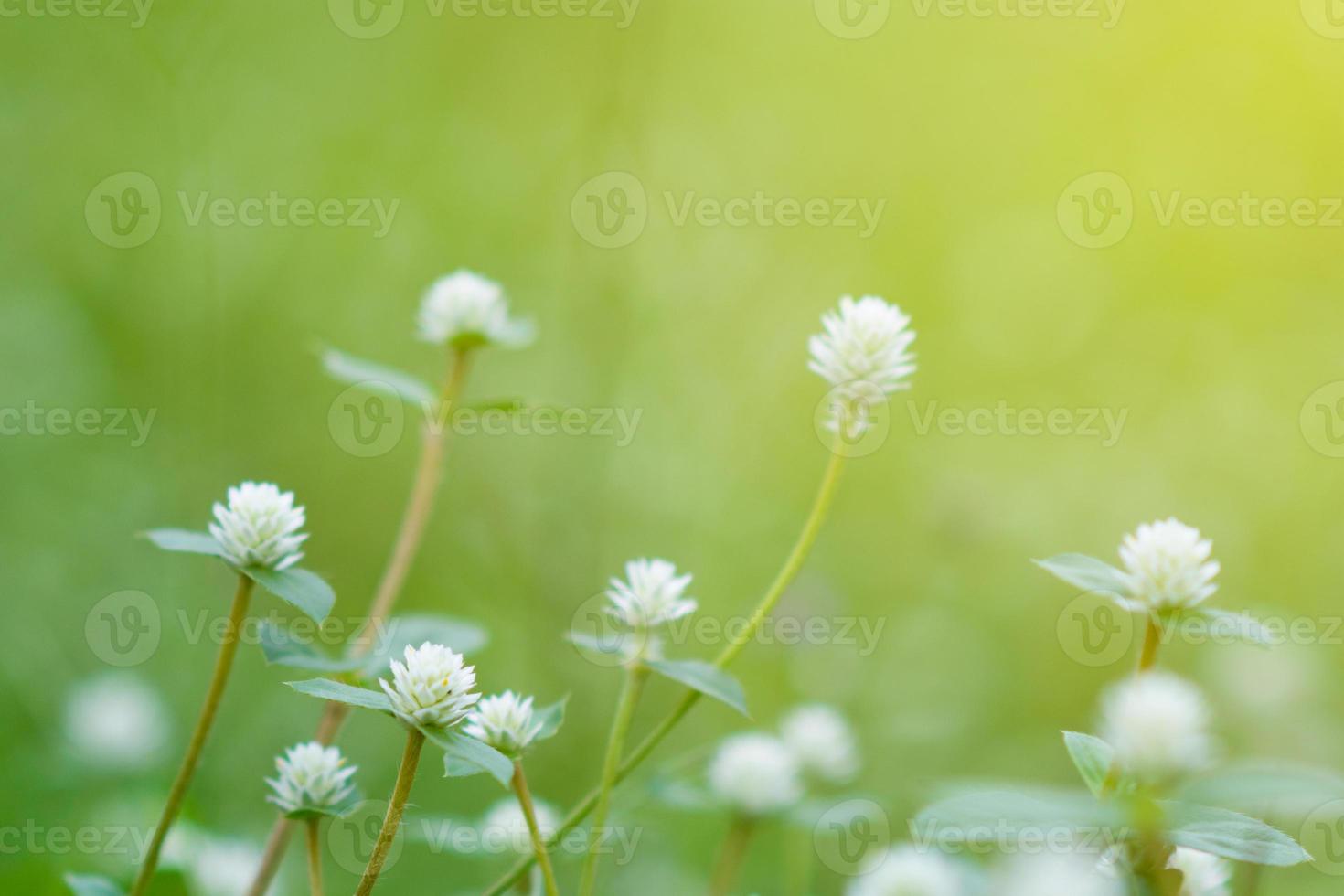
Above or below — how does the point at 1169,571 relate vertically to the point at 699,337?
below

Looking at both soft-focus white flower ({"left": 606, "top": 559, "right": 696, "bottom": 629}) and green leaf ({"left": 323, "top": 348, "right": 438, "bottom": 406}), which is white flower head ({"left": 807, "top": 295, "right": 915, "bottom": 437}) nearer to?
soft-focus white flower ({"left": 606, "top": 559, "right": 696, "bottom": 629})

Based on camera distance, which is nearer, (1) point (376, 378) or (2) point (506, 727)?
(2) point (506, 727)

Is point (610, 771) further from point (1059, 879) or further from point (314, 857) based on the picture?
point (1059, 879)

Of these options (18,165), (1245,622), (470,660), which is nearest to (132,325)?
(18,165)

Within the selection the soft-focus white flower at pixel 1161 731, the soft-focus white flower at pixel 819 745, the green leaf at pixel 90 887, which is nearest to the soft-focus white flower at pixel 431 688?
the green leaf at pixel 90 887

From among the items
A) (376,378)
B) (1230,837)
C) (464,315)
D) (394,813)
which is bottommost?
(394,813)

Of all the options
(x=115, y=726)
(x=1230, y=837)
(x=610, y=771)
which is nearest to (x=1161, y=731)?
(x=1230, y=837)

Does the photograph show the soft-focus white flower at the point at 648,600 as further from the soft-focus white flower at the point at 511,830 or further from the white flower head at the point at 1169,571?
the white flower head at the point at 1169,571

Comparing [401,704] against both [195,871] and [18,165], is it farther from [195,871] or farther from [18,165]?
[18,165]

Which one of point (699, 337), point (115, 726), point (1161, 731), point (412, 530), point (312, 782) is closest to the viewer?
point (1161, 731)
